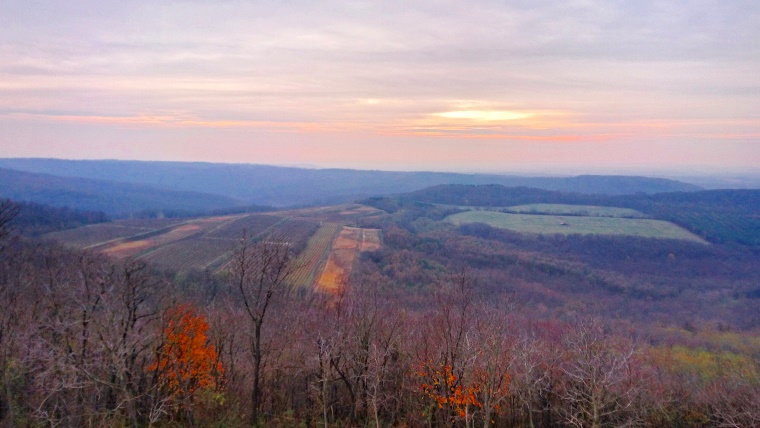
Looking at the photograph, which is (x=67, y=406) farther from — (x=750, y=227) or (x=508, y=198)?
(x=508, y=198)

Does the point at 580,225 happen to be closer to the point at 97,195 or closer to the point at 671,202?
the point at 671,202

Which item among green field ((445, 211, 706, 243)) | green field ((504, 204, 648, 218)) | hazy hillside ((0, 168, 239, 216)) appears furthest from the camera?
hazy hillside ((0, 168, 239, 216))

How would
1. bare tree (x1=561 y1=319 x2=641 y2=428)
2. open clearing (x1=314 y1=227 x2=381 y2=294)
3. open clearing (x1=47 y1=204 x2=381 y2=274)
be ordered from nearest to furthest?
bare tree (x1=561 y1=319 x2=641 y2=428) → open clearing (x1=314 y1=227 x2=381 y2=294) → open clearing (x1=47 y1=204 x2=381 y2=274)

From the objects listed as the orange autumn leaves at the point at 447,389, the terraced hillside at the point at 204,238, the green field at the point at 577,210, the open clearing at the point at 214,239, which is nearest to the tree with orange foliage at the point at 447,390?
the orange autumn leaves at the point at 447,389

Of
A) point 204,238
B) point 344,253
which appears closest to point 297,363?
point 344,253

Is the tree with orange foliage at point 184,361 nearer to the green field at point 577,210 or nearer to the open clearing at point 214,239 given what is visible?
the open clearing at point 214,239

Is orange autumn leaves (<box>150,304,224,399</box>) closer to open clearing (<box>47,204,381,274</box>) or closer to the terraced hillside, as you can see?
the terraced hillside

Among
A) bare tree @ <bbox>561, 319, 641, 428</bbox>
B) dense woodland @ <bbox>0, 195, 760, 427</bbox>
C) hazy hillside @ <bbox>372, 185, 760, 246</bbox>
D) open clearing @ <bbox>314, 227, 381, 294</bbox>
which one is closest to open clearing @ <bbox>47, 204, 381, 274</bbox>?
open clearing @ <bbox>314, 227, 381, 294</bbox>
